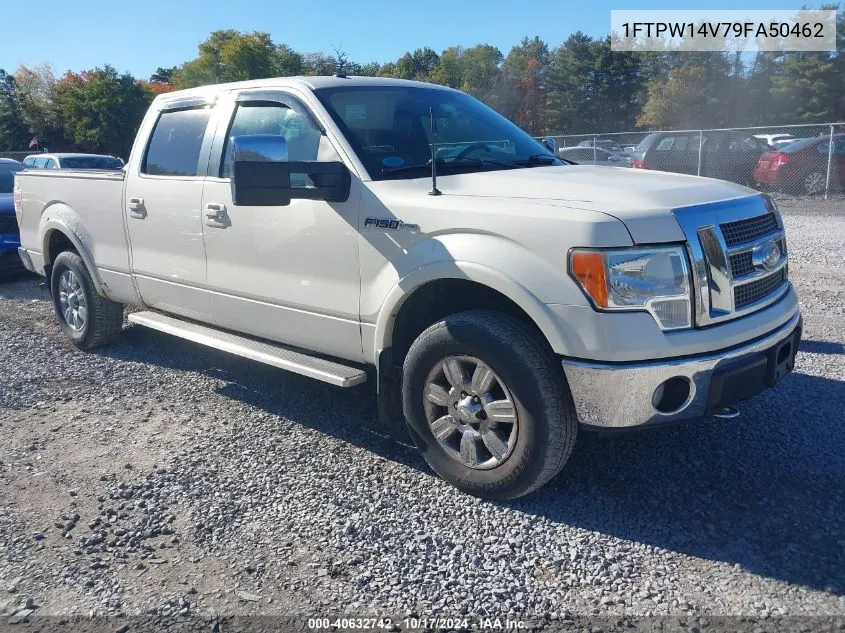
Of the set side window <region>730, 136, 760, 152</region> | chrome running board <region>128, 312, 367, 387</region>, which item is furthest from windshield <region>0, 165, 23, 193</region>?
side window <region>730, 136, 760, 152</region>

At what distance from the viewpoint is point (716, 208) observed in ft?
10.8

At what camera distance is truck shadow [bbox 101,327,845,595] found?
122 inches

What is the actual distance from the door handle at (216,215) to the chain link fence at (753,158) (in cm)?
1314

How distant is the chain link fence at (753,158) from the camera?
1655 cm

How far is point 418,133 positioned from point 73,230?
334 centimetres

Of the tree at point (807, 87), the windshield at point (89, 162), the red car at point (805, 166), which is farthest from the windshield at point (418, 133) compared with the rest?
the tree at point (807, 87)

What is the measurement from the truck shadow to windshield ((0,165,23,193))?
7905 mm

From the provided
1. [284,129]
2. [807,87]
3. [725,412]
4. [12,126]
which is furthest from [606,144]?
[12,126]

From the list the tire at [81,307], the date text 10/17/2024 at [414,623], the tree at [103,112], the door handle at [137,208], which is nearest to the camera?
the date text 10/17/2024 at [414,623]

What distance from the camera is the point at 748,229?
11.2 feet

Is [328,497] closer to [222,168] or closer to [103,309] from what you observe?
[222,168]

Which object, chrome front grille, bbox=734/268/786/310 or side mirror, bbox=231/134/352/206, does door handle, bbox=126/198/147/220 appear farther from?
chrome front grille, bbox=734/268/786/310

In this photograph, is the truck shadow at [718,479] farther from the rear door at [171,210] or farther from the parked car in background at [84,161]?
the parked car in background at [84,161]

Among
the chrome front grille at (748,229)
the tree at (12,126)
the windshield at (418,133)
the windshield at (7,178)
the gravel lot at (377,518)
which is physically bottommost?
the gravel lot at (377,518)
